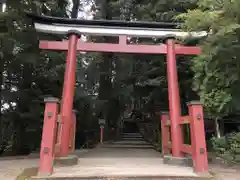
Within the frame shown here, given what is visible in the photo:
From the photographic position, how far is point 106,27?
745 centimetres

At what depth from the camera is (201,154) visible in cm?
511

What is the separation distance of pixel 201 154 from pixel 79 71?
11.2 m

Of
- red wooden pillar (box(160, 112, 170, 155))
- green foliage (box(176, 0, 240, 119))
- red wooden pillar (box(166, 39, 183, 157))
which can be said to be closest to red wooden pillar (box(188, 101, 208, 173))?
red wooden pillar (box(166, 39, 183, 157))

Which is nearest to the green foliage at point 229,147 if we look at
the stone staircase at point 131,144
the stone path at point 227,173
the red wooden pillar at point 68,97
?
the stone path at point 227,173

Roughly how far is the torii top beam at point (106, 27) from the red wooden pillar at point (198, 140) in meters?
2.82

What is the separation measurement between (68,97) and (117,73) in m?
9.16

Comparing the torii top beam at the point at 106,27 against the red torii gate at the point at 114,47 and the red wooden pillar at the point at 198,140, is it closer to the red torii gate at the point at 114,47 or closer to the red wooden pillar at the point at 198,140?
the red torii gate at the point at 114,47

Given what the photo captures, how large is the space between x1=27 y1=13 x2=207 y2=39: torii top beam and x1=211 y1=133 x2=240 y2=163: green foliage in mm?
3277

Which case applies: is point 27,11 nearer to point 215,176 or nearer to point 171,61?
point 171,61

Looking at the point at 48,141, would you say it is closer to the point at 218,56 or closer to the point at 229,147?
the point at 218,56

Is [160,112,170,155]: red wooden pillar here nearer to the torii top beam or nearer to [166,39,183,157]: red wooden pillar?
[166,39,183,157]: red wooden pillar

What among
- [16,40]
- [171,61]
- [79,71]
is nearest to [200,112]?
[171,61]

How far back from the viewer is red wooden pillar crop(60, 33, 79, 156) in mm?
6230

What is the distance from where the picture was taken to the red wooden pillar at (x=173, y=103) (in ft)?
20.7
